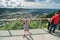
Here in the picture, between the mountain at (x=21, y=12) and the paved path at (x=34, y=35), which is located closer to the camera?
the paved path at (x=34, y=35)

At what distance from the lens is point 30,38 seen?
9102 mm

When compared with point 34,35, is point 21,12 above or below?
above

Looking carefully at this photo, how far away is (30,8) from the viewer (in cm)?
1128

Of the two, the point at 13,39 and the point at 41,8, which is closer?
the point at 13,39

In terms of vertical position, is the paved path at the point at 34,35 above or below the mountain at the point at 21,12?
below

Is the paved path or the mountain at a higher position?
the mountain

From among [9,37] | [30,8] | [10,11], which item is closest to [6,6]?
[10,11]

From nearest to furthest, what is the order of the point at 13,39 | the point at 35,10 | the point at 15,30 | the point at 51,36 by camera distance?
the point at 13,39 < the point at 51,36 < the point at 15,30 < the point at 35,10

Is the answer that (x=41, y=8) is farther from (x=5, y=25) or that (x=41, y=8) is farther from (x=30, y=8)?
(x=5, y=25)

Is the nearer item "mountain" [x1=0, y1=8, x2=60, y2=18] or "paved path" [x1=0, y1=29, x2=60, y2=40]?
"paved path" [x1=0, y1=29, x2=60, y2=40]

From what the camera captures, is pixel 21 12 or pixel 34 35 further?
pixel 21 12

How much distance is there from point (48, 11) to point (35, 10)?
0.72 m

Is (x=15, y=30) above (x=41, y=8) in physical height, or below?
below

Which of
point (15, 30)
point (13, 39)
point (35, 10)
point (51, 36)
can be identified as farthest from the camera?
point (35, 10)
